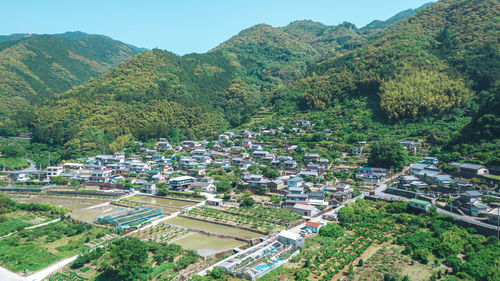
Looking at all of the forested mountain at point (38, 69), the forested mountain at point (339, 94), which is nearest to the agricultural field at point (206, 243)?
the forested mountain at point (339, 94)

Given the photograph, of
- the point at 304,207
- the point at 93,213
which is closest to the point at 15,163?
the point at 93,213

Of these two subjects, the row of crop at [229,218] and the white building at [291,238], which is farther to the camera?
the row of crop at [229,218]

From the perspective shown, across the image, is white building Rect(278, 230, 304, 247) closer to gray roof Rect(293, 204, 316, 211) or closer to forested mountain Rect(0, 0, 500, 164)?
gray roof Rect(293, 204, 316, 211)

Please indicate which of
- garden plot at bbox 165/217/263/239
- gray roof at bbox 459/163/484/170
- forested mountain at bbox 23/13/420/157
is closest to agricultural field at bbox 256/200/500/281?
garden plot at bbox 165/217/263/239

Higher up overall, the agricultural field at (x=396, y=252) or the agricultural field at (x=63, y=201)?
the agricultural field at (x=63, y=201)

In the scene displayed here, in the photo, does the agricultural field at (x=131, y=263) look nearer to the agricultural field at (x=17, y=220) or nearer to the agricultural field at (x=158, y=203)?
the agricultural field at (x=17, y=220)

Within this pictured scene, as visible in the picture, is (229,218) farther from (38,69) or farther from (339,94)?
(38,69)
